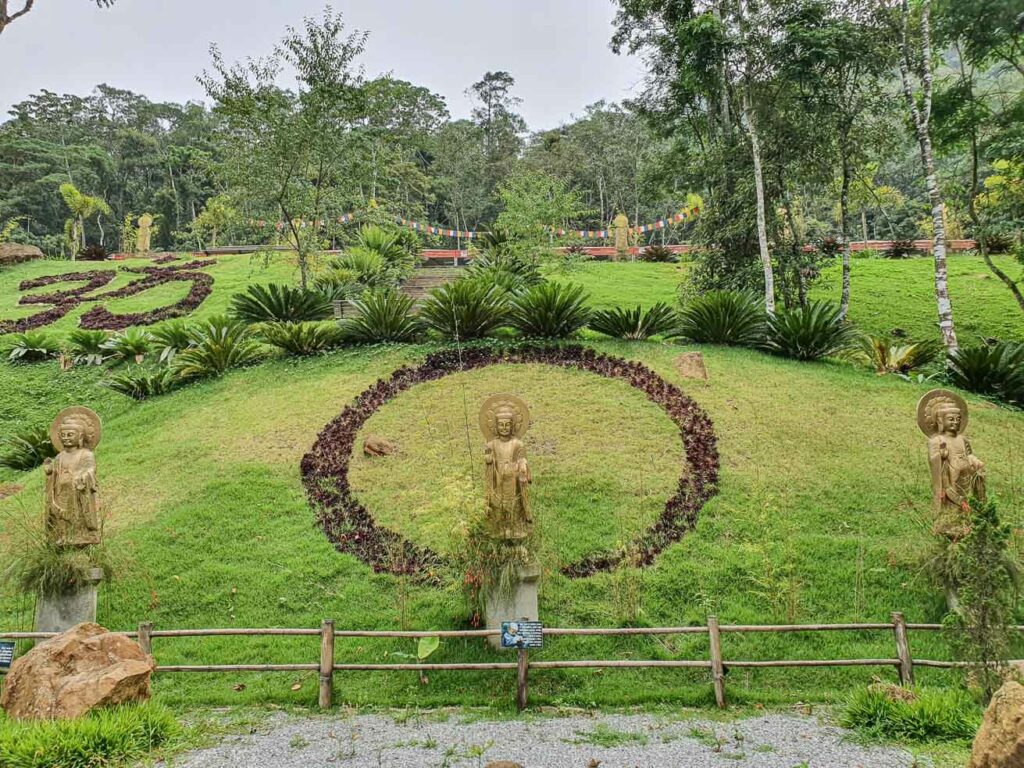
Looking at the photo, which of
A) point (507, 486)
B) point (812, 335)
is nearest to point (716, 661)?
point (507, 486)

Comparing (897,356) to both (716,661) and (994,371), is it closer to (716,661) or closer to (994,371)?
(994,371)

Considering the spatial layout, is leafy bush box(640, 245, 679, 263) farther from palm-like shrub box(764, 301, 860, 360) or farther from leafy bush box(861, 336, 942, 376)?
leafy bush box(861, 336, 942, 376)

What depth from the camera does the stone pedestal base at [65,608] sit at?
5.64 metres

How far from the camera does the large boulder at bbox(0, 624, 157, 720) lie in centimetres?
411

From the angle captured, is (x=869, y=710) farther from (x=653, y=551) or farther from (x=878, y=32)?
(x=878, y=32)

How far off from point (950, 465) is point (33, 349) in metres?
15.5

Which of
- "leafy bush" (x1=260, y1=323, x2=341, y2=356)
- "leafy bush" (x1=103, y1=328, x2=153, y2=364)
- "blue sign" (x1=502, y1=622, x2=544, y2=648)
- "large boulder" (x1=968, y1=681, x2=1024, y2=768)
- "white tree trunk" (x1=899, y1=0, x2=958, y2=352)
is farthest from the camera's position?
"leafy bush" (x1=103, y1=328, x2=153, y2=364)

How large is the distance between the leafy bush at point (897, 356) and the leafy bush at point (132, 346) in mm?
12246

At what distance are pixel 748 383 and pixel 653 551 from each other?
3.78 m

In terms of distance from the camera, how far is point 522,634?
4.80 m

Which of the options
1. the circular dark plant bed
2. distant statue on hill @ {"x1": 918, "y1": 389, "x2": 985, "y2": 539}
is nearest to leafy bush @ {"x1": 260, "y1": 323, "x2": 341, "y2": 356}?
the circular dark plant bed

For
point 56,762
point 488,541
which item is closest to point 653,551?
point 488,541

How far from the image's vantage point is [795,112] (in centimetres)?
1333

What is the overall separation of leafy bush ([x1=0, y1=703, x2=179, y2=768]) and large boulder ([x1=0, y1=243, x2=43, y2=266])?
2795 cm
